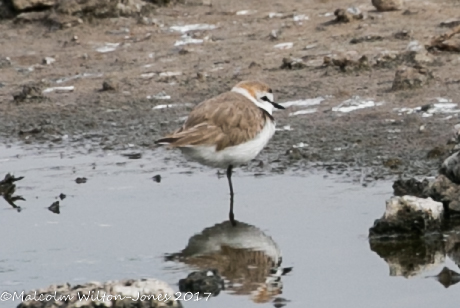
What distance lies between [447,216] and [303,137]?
2.66 meters

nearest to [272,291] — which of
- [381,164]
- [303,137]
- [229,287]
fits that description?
→ [229,287]

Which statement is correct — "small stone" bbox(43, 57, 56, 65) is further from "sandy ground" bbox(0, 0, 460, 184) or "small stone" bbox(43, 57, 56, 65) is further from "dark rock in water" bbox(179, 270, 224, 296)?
"dark rock in water" bbox(179, 270, 224, 296)

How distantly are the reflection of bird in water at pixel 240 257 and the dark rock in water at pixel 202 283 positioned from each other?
10 cm

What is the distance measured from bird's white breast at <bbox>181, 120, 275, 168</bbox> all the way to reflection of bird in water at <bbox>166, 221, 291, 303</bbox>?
800mm

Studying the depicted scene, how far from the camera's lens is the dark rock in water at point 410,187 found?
Answer: 25.6ft

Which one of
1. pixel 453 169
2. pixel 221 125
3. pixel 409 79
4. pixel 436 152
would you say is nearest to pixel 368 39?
pixel 409 79

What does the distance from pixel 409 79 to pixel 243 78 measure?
1.96m

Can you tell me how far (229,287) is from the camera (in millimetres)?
6262

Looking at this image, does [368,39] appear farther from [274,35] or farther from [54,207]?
[54,207]

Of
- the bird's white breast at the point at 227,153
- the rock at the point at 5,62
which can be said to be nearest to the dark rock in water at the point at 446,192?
the bird's white breast at the point at 227,153

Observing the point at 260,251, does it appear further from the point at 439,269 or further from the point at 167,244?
the point at 439,269

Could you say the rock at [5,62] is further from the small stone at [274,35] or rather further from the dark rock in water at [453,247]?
the dark rock in water at [453,247]

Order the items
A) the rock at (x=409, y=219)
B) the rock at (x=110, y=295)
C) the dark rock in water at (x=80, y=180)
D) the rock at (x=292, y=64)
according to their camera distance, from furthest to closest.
Answer: 1. the rock at (x=292, y=64)
2. the dark rock in water at (x=80, y=180)
3. the rock at (x=409, y=219)
4. the rock at (x=110, y=295)

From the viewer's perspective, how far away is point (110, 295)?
19.0 feet
